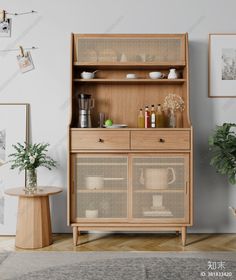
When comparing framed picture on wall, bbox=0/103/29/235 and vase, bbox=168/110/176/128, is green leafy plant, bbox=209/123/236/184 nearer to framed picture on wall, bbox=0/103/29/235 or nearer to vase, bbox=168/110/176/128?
vase, bbox=168/110/176/128

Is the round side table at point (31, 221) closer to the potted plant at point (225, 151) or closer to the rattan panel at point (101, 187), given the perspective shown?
the rattan panel at point (101, 187)

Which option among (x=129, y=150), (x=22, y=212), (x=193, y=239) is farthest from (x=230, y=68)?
(x=22, y=212)

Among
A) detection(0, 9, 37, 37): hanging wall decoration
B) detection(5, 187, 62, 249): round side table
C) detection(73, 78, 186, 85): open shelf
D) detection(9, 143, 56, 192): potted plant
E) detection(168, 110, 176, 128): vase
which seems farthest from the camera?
detection(0, 9, 37, 37): hanging wall decoration

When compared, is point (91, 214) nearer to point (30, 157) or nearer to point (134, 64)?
point (30, 157)

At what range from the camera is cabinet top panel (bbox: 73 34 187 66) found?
3.79 m

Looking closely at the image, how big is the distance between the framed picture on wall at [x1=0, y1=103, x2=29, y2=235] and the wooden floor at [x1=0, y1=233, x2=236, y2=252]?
0.17 meters

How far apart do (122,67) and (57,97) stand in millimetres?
702

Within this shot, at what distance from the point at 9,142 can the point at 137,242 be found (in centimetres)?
156

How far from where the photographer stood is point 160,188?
3.66 metres

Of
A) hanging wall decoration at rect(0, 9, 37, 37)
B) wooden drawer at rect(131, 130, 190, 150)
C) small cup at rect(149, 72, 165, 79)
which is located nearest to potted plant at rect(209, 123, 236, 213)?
wooden drawer at rect(131, 130, 190, 150)

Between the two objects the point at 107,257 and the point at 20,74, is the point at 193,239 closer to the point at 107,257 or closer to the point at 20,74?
the point at 107,257

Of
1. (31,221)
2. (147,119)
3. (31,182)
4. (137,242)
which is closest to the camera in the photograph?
(31,221)

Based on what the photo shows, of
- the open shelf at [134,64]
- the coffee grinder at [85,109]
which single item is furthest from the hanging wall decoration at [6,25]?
the coffee grinder at [85,109]

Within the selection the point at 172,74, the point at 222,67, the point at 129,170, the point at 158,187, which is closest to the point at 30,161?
the point at 129,170
